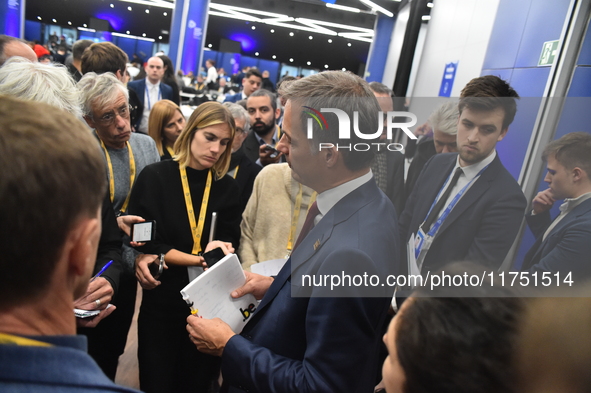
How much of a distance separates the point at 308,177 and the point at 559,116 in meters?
0.65

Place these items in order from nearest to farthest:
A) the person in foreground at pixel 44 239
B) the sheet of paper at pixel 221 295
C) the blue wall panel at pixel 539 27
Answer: the person in foreground at pixel 44 239 < the sheet of paper at pixel 221 295 < the blue wall panel at pixel 539 27

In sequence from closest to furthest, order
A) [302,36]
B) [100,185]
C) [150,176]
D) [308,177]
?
Answer: [100,185], [308,177], [150,176], [302,36]

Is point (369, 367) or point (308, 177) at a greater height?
point (308, 177)

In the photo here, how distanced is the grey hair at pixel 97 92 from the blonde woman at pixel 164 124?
33.3 inches

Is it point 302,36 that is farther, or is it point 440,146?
point 302,36

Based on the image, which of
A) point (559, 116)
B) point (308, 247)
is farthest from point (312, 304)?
point (559, 116)

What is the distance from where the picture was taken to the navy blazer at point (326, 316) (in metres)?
0.97

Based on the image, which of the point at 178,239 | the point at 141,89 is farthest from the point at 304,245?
the point at 141,89

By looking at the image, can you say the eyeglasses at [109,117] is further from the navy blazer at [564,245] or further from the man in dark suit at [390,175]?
the navy blazer at [564,245]

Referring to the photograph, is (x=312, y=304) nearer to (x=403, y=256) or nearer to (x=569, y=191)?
(x=403, y=256)

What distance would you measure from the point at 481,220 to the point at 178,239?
146 cm

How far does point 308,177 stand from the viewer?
3.85ft

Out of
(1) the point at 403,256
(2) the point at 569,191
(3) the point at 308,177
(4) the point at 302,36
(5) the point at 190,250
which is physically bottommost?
(5) the point at 190,250

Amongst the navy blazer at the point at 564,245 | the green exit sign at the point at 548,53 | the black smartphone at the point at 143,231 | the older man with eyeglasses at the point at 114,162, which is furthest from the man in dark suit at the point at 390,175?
the green exit sign at the point at 548,53
